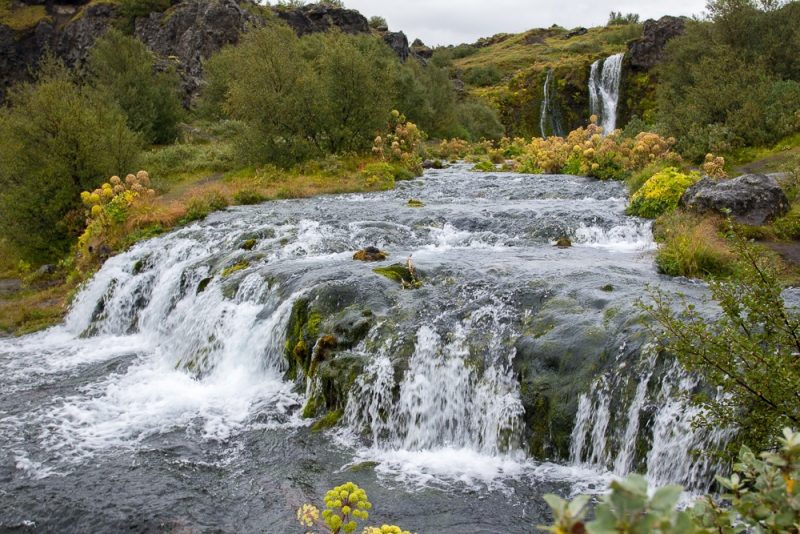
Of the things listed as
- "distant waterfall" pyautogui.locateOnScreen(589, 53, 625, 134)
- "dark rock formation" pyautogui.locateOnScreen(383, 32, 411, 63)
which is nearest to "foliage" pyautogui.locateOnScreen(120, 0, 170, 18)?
"dark rock formation" pyautogui.locateOnScreen(383, 32, 411, 63)

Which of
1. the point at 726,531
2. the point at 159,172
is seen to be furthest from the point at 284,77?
the point at 726,531

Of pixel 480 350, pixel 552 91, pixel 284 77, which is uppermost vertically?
pixel 552 91

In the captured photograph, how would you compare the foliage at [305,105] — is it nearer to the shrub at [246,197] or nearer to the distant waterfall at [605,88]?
the shrub at [246,197]

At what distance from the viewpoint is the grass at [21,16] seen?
4831 cm

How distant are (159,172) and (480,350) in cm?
2363

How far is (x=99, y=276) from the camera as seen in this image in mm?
13922

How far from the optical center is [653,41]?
50.2m

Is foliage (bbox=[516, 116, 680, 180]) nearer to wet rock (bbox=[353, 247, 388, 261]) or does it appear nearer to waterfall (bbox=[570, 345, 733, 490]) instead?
wet rock (bbox=[353, 247, 388, 261])

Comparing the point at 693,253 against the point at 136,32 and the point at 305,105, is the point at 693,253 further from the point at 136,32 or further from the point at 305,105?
the point at 136,32

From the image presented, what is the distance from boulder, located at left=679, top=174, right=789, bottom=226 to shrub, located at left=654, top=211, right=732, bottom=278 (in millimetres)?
1599

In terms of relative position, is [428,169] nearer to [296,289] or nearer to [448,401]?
[296,289]

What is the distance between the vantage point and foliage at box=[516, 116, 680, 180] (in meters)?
18.3

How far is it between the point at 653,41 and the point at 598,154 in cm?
3713

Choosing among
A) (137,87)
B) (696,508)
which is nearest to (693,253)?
(696,508)
